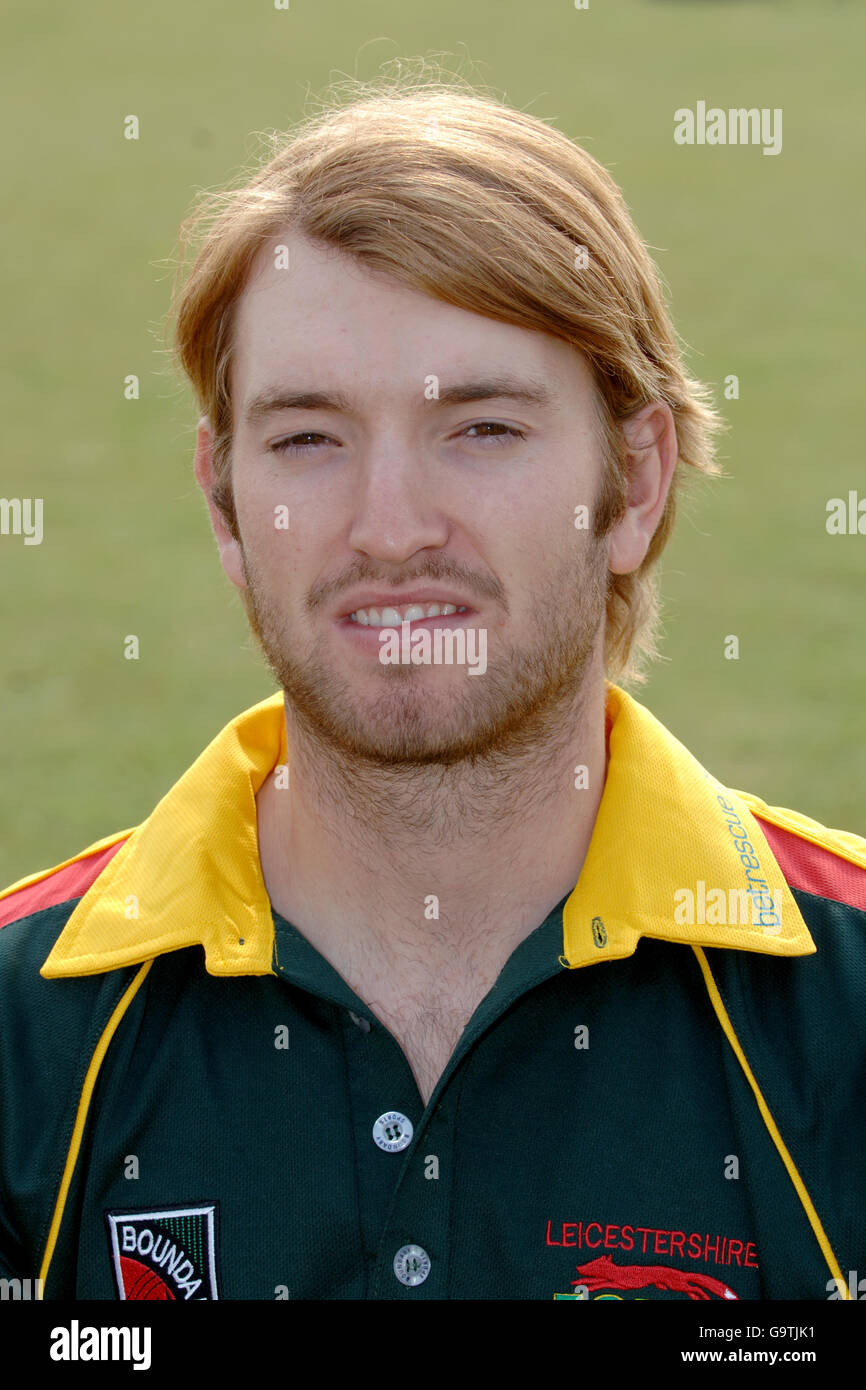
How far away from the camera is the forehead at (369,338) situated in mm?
3027

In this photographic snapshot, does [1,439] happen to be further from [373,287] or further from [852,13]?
[852,13]

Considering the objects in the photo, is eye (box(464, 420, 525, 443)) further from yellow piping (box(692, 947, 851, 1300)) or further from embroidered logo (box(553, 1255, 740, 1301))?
embroidered logo (box(553, 1255, 740, 1301))

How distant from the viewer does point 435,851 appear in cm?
323

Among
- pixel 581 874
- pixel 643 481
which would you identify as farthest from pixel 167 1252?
pixel 643 481

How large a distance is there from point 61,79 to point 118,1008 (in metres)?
24.4

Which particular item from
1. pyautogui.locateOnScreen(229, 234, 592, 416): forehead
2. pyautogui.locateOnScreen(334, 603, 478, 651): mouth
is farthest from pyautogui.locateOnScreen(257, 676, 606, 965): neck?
pyautogui.locateOnScreen(229, 234, 592, 416): forehead

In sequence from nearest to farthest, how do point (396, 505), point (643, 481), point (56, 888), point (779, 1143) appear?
point (779, 1143)
point (396, 505)
point (56, 888)
point (643, 481)

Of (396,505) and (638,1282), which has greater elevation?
(396,505)

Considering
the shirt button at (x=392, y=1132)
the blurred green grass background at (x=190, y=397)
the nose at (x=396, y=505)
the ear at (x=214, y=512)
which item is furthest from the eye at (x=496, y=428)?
the blurred green grass background at (x=190, y=397)

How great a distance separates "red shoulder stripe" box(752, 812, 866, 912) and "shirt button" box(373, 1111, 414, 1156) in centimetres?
89

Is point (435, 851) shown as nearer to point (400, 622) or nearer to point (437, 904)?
point (437, 904)

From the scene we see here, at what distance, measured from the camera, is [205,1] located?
97.1 ft

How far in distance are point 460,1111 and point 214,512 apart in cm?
146
